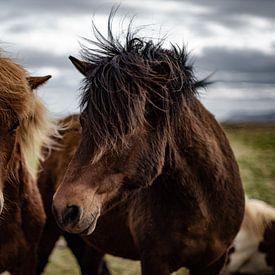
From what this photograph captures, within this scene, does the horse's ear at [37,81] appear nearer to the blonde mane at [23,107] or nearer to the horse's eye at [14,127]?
the blonde mane at [23,107]

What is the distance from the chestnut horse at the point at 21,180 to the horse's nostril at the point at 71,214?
3.67ft

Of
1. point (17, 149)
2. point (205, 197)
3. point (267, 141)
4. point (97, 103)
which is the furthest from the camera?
point (267, 141)

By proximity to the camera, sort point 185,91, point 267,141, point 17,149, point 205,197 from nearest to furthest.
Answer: point 185,91
point 205,197
point 17,149
point 267,141

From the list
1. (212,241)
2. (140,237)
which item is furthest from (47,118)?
(212,241)

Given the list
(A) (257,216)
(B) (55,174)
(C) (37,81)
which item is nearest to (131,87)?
(C) (37,81)

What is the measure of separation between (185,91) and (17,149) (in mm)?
1419

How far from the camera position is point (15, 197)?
192 inches

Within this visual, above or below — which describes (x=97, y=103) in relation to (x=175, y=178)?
above

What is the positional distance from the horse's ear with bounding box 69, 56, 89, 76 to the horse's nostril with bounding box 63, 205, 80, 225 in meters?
1.04

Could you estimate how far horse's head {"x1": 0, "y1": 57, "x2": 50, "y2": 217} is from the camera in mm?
4312

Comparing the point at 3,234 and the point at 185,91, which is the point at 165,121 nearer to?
the point at 185,91

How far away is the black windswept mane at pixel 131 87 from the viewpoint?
12.0ft

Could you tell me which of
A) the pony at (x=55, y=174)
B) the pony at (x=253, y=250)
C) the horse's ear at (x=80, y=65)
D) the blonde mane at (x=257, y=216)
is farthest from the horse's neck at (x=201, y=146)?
the pony at (x=253, y=250)

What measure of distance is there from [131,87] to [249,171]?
8770mm
